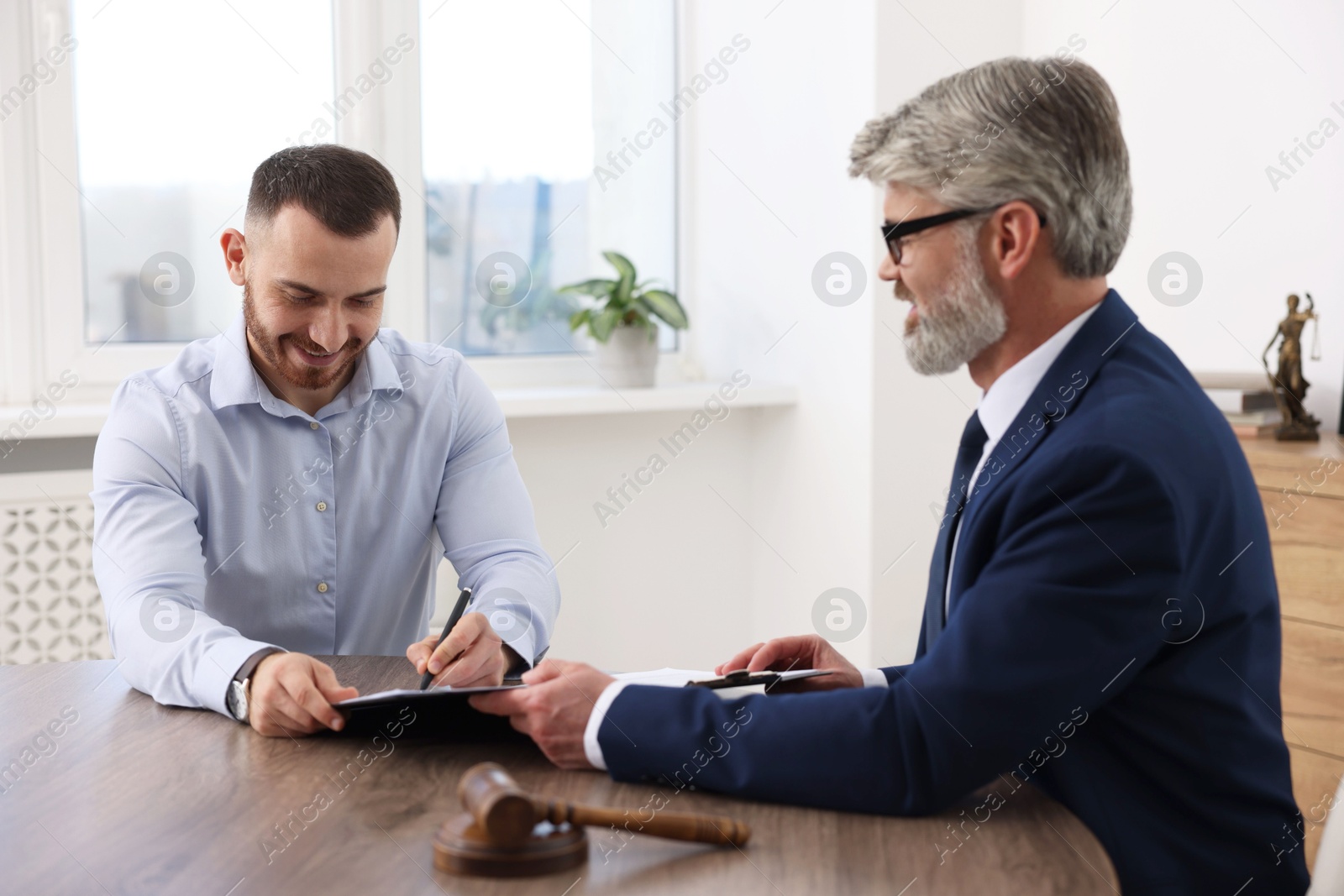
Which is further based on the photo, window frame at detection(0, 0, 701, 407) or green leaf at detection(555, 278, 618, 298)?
green leaf at detection(555, 278, 618, 298)

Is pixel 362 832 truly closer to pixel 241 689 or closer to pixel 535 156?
pixel 241 689

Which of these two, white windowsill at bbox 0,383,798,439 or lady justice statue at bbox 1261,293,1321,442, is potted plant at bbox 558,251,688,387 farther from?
lady justice statue at bbox 1261,293,1321,442

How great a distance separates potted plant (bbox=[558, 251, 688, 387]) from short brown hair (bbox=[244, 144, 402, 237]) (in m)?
1.58

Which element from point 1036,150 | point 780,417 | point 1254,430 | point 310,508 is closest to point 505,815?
point 1036,150

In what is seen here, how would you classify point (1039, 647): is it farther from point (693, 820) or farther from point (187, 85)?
point (187, 85)

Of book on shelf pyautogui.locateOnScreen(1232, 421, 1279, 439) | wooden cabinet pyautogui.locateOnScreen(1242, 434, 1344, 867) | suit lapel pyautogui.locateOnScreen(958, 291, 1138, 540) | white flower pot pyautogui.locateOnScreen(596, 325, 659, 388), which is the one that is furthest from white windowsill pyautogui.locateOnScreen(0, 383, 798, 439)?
suit lapel pyautogui.locateOnScreen(958, 291, 1138, 540)

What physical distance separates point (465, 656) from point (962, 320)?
29.8 inches

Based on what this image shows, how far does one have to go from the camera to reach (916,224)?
4.57ft

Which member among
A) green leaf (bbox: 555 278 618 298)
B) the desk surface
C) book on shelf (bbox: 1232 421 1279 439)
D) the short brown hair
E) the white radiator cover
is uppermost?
the short brown hair

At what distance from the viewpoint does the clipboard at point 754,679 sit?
131cm

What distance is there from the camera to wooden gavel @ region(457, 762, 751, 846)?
95cm

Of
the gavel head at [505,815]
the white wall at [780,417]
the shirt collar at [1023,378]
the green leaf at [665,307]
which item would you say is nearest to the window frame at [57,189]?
the green leaf at [665,307]

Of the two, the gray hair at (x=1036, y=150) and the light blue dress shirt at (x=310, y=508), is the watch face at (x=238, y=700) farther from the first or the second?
the gray hair at (x=1036, y=150)

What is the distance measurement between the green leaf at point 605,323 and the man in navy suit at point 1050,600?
202 cm
